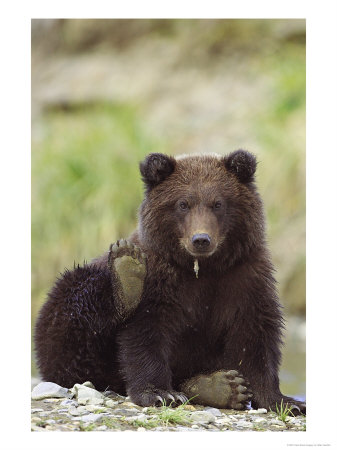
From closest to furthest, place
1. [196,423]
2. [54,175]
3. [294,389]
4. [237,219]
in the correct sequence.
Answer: [196,423] → [237,219] → [294,389] → [54,175]

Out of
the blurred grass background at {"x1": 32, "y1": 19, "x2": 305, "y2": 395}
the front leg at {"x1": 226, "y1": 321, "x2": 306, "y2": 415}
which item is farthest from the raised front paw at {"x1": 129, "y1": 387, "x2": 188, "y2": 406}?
the blurred grass background at {"x1": 32, "y1": 19, "x2": 305, "y2": 395}

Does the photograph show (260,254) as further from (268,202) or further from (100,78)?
(100,78)

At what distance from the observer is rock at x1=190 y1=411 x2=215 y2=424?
5486 millimetres

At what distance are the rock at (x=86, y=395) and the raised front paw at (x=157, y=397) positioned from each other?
0.91 ft

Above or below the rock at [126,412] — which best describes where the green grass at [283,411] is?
below

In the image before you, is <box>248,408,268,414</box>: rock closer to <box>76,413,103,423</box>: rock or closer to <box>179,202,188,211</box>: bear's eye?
<box>76,413,103,423</box>: rock

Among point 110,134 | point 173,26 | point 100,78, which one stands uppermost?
point 173,26

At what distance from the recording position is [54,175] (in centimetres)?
1388

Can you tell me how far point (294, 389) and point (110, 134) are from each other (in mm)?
7290

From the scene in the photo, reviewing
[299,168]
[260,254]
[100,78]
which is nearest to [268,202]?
[299,168]

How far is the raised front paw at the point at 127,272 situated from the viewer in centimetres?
591

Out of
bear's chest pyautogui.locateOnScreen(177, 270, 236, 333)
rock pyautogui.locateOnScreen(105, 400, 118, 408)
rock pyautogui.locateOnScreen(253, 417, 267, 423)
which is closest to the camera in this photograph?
rock pyautogui.locateOnScreen(253, 417, 267, 423)

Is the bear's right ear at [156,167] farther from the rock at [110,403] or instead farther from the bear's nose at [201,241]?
the rock at [110,403]

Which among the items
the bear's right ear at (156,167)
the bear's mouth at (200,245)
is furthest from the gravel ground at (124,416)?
the bear's right ear at (156,167)
